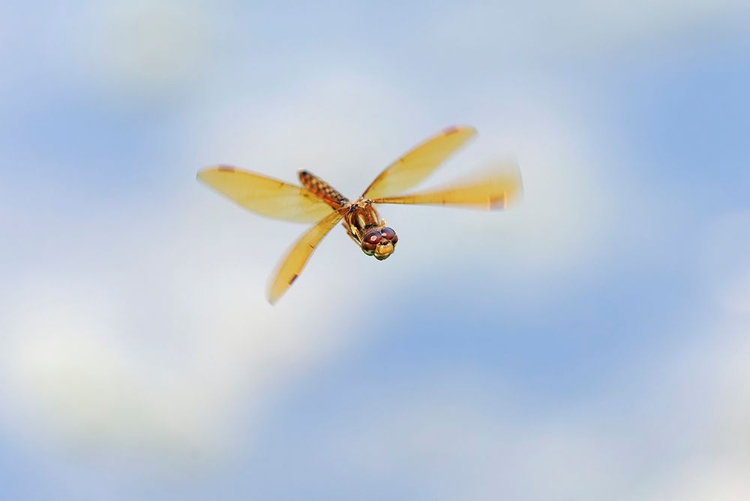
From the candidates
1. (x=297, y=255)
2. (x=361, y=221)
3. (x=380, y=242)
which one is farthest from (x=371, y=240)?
(x=297, y=255)

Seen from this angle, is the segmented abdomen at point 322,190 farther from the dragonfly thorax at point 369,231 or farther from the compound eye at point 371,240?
the compound eye at point 371,240

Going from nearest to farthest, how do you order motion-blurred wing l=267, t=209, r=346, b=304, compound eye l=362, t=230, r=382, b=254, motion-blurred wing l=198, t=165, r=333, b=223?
motion-blurred wing l=198, t=165, r=333, b=223
compound eye l=362, t=230, r=382, b=254
motion-blurred wing l=267, t=209, r=346, b=304

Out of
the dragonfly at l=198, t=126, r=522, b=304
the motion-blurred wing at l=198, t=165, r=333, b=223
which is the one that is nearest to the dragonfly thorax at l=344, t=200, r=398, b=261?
the dragonfly at l=198, t=126, r=522, b=304

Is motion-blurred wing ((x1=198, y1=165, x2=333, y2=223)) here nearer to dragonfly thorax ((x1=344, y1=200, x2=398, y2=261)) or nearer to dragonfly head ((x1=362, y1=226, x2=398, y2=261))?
dragonfly thorax ((x1=344, y1=200, x2=398, y2=261))

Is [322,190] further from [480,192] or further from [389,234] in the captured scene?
[480,192]

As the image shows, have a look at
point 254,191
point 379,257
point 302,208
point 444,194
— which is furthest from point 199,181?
point 444,194

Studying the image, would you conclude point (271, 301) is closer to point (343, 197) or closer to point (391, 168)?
point (343, 197)

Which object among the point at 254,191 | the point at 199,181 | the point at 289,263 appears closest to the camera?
the point at 199,181
